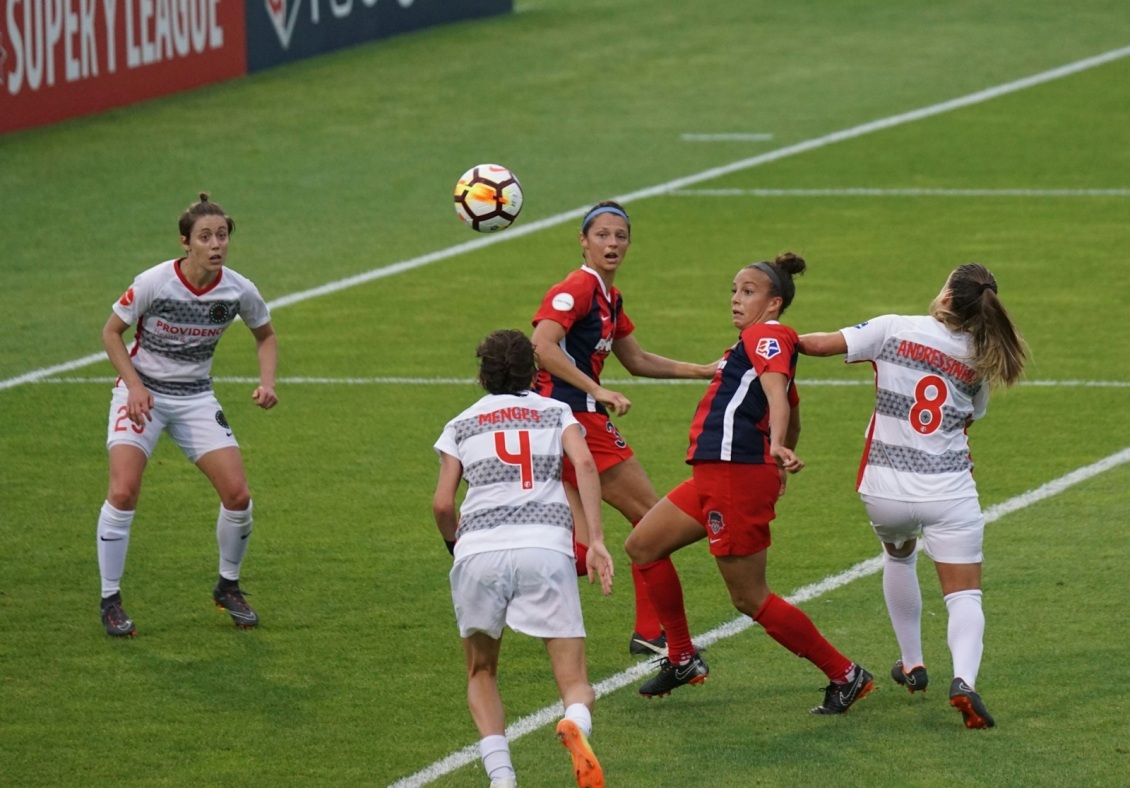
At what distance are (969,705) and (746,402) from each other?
56.9 inches

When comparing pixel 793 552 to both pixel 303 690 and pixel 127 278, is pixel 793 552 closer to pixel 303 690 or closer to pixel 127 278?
pixel 303 690

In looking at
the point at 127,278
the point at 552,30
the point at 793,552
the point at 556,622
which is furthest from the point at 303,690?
the point at 552,30

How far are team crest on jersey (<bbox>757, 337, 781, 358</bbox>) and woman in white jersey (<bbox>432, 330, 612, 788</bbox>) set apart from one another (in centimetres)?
91

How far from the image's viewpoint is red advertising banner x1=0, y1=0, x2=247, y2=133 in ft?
69.2

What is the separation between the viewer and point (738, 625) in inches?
348

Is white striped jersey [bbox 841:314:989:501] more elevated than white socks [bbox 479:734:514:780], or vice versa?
white striped jersey [bbox 841:314:989:501]

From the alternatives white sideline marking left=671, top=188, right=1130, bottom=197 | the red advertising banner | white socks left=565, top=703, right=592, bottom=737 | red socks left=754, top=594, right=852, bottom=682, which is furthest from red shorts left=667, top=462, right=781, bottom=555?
the red advertising banner

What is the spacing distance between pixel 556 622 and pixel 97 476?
5.51 metres

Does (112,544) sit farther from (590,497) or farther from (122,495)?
(590,497)

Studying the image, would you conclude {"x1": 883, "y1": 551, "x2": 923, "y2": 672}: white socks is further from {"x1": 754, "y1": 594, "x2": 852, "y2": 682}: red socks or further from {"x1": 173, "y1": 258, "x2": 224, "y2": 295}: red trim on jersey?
{"x1": 173, "y1": 258, "x2": 224, "y2": 295}: red trim on jersey

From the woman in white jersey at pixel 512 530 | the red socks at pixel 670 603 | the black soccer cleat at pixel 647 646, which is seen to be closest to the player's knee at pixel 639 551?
the red socks at pixel 670 603

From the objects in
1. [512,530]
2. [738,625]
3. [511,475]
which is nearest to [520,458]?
[511,475]

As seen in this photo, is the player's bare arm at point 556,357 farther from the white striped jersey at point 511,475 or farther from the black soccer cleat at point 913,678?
the black soccer cleat at point 913,678

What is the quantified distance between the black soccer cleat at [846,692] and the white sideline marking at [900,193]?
1265cm
